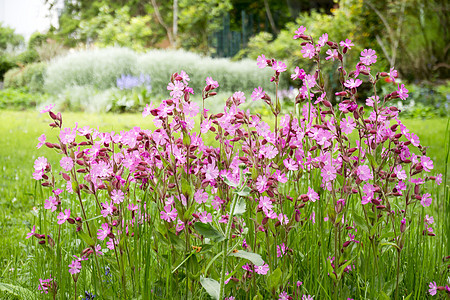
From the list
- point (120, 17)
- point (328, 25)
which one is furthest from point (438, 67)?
point (120, 17)

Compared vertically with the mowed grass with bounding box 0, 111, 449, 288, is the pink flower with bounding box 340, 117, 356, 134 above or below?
above

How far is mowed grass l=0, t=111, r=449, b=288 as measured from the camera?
7.48 feet

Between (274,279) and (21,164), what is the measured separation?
3854 millimetres

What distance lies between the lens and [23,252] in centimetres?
238

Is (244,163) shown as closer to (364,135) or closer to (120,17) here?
(364,135)

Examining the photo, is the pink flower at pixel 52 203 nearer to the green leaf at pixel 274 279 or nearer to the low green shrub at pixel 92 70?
the green leaf at pixel 274 279

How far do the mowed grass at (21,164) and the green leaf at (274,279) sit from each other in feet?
2.29

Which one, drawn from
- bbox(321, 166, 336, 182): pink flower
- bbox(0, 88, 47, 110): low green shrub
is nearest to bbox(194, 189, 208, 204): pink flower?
bbox(321, 166, 336, 182): pink flower

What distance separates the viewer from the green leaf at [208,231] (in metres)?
1.11

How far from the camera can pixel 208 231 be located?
113 centimetres

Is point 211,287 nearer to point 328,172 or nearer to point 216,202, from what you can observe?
point 216,202

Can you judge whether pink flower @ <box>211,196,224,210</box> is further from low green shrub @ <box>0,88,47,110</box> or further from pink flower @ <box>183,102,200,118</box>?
low green shrub @ <box>0,88,47,110</box>

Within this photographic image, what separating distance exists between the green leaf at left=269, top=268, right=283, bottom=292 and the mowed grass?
696 mm

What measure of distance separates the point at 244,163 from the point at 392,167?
475 mm
